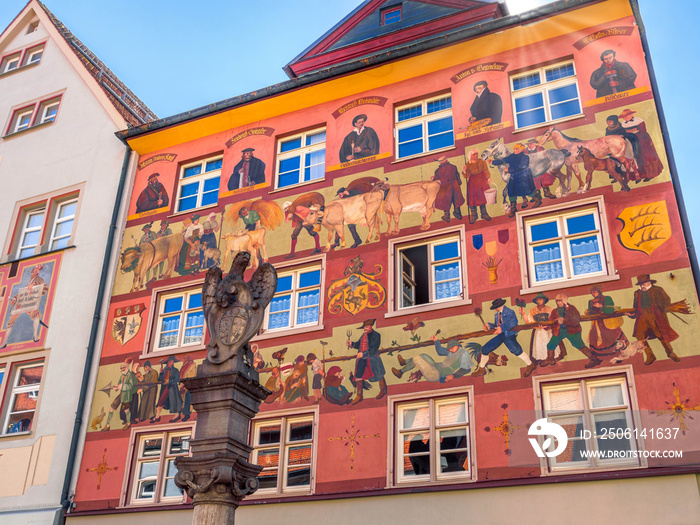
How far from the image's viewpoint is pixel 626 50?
14.3 m

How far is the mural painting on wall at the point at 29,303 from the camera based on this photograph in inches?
688

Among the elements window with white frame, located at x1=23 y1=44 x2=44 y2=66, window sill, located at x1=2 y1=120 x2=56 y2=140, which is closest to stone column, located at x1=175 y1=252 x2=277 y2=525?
window sill, located at x1=2 y1=120 x2=56 y2=140

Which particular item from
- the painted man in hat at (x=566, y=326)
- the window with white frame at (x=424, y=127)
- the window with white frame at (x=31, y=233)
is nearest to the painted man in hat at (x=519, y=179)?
the window with white frame at (x=424, y=127)

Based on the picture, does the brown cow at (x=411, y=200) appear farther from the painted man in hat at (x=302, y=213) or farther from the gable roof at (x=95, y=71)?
the gable roof at (x=95, y=71)

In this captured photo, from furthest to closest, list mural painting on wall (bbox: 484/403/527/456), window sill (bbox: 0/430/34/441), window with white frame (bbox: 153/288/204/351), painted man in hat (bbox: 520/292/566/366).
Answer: window sill (bbox: 0/430/34/441) < window with white frame (bbox: 153/288/204/351) < painted man in hat (bbox: 520/292/566/366) < mural painting on wall (bbox: 484/403/527/456)

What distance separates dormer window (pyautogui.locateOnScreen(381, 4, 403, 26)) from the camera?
777 inches

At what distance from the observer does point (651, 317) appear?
11750 mm

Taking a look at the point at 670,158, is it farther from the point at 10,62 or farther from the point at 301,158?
the point at 10,62

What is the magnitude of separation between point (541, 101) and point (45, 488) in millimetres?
12404

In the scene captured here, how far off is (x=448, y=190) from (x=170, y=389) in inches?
262

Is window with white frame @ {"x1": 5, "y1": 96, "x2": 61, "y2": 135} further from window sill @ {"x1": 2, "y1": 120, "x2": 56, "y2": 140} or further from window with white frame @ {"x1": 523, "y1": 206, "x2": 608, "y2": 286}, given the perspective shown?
window with white frame @ {"x1": 523, "y1": 206, "x2": 608, "y2": 286}

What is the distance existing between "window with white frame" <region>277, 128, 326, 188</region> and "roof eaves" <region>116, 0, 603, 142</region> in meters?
1.13

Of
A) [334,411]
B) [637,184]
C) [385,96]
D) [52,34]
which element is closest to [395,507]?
[334,411]

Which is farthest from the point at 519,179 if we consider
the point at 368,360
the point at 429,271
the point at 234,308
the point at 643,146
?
the point at 234,308
